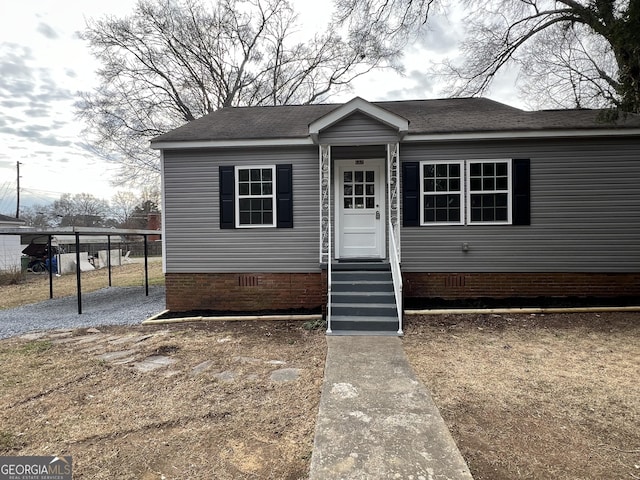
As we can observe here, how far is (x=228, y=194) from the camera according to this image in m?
7.14

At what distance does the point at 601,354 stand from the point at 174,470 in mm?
5177

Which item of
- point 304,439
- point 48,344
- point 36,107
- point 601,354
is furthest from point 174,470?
point 36,107

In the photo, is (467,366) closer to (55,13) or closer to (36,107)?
(55,13)

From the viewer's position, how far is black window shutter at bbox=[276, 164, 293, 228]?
707 cm

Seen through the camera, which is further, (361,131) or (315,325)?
(361,131)

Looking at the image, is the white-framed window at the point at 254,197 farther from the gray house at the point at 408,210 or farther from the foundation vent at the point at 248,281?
the foundation vent at the point at 248,281

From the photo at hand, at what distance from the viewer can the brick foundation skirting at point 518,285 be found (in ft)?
22.8

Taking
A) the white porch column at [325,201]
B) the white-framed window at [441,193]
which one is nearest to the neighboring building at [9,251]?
the white porch column at [325,201]

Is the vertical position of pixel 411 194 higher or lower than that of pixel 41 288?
higher

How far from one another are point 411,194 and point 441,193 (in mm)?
621

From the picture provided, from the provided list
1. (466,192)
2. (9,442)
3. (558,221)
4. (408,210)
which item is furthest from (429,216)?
(9,442)

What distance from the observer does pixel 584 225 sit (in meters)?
6.92

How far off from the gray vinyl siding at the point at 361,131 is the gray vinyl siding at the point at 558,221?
0.71 metres

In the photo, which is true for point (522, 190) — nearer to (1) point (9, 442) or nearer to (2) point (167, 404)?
(2) point (167, 404)
